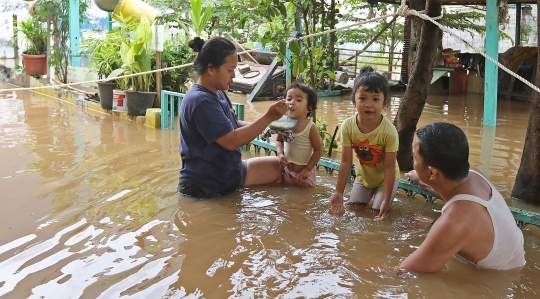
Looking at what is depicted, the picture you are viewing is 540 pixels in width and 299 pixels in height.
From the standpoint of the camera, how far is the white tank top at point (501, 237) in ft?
8.64

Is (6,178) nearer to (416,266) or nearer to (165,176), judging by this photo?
(165,176)

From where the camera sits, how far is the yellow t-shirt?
390 centimetres

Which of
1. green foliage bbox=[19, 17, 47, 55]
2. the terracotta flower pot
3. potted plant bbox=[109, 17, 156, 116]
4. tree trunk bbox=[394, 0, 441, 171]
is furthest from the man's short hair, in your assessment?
the terracotta flower pot

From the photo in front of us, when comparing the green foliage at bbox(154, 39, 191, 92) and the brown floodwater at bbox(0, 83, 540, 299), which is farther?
the green foliage at bbox(154, 39, 191, 92)

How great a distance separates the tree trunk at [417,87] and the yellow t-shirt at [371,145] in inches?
49.9

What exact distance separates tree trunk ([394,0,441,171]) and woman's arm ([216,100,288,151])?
5.82ft

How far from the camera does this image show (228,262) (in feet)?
10.3

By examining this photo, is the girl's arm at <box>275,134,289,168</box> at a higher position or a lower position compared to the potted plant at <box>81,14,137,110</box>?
lower

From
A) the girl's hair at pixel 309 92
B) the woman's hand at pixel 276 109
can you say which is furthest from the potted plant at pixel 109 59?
the woman's hand at pixel 276 109

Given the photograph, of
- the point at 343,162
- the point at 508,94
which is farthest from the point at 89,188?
the point at 508,94

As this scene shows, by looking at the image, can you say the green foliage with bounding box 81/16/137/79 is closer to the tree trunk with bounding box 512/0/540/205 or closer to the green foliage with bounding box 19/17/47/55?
the green foliage with bounding box 19/17/47/55

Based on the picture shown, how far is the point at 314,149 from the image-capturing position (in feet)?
15.2

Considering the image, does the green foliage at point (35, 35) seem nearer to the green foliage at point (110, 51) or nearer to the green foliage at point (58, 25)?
the green foliage at point (58, 25)

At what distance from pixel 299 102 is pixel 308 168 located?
1.92 ft
